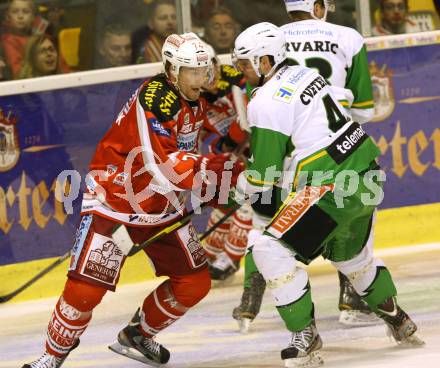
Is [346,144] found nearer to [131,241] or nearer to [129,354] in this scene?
[131,241]

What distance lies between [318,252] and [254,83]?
681mm

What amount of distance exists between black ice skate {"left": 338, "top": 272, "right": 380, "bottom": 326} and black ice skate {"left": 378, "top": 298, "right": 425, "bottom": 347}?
2.04ft

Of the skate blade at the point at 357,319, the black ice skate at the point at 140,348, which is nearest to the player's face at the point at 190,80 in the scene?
the black ice skate at the point at 140,348

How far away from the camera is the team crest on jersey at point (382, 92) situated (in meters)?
7.27

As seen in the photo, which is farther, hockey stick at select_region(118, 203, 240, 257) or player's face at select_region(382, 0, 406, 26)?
player's face at select_region(382, 0, 406, 26)

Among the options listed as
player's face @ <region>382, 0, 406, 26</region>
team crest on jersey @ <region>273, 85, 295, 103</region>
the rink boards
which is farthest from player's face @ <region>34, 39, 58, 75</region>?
team crest on jersey @ <region>273, 85, 295, 103</region>

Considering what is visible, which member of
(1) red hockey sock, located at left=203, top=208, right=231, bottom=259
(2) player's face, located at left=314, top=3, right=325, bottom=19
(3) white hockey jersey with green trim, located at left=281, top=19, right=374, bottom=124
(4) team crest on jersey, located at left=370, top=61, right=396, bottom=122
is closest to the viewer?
(3) white hockey jersey with green trim, located at left=281, top=19, right=374, bottom=124

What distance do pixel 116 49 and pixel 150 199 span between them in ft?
6.95

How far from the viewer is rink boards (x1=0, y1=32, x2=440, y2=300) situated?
6.73 meters

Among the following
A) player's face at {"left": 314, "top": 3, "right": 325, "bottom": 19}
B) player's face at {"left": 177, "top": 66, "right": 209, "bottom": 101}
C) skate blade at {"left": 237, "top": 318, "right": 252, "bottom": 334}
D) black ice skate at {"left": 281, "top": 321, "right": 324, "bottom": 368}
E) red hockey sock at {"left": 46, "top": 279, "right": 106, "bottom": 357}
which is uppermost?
player's face at {"left": 314, "top": 3, "right": 325, "bottom": 19}

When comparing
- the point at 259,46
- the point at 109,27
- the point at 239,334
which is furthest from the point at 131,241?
the point at 109,27

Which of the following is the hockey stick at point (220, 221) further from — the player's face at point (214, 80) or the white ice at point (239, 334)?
the player's face at point (214, 80)

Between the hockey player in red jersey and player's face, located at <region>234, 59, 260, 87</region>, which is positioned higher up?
player's face, located at <region>234, 59, 260, 87</region>

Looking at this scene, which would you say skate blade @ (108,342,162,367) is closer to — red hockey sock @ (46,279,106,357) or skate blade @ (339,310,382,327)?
red hockey sock @ (46,279,106,357)
